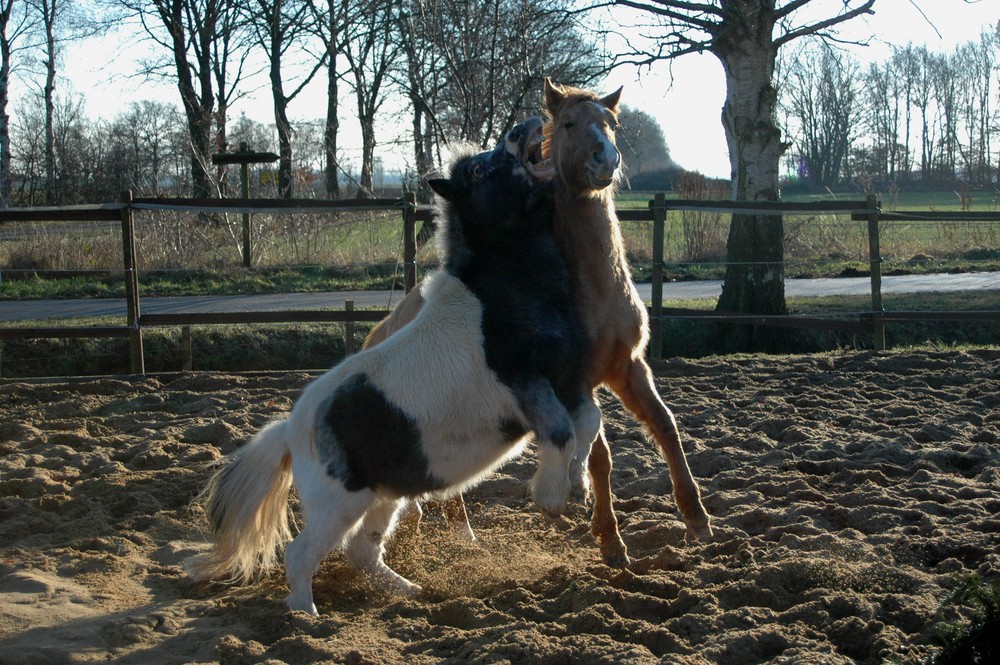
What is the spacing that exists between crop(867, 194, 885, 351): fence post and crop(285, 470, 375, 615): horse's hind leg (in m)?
7.69

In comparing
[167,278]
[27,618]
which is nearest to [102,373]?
[167,278]

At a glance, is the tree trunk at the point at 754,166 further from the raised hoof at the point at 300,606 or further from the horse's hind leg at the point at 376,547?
the raised hoof at the point at 300,606

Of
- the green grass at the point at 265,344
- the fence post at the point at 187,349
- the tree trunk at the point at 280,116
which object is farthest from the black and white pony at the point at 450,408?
the tree trunk at the point at 280,116

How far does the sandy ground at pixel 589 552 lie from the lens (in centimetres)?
333

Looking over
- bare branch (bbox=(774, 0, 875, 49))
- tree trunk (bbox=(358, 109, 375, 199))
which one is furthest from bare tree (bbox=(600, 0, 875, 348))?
tree trunk (bbox=(358, 109, 375, 199))

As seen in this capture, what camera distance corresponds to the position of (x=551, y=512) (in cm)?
394

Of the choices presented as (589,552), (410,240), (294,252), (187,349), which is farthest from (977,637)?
(294,252)

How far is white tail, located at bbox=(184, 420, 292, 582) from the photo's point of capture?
4250 millimetres

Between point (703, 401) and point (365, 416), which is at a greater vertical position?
point (365, 416)

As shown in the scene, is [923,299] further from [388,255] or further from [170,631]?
[170,631]

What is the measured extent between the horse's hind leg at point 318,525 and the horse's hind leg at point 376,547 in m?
0.38

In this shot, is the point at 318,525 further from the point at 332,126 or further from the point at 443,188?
the point at 332,126

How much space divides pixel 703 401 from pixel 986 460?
246cm

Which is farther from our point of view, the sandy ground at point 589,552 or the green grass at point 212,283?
the green grass at point 212,283
